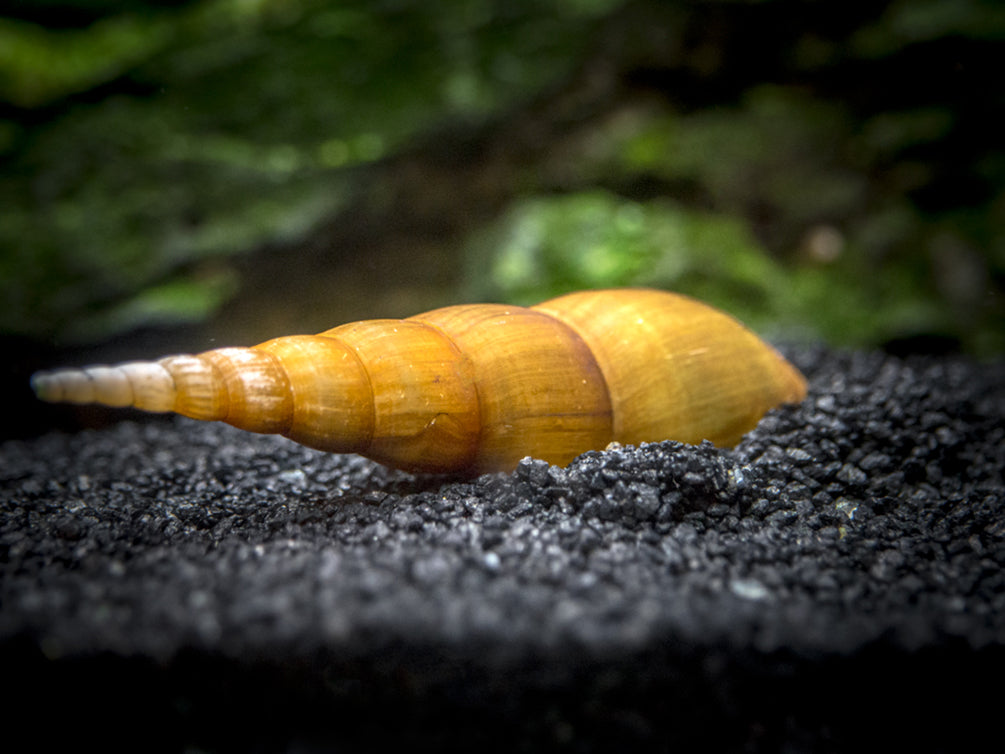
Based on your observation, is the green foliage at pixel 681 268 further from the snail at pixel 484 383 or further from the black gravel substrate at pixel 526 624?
the black gravel substrate at pixel 526 624

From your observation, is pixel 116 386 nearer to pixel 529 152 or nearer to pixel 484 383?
pixel 484 383

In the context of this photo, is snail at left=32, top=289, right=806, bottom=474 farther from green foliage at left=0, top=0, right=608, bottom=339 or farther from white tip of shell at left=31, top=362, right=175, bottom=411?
green foliage at left=0, top=0, right=608, bottom=339

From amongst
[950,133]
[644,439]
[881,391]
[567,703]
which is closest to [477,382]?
[644,439]

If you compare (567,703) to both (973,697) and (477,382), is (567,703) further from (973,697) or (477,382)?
(477,382)

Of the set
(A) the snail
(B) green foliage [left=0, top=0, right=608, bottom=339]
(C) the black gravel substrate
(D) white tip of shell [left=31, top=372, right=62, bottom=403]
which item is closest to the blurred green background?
(B) green foliage [left=0, top=0, right=608, bottom=339]

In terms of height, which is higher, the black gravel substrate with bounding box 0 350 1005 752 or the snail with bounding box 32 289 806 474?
the snail with bounding box 32 289 806 474

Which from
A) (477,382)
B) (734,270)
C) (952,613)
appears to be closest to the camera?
(952,613)
